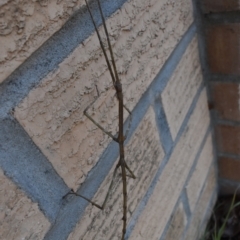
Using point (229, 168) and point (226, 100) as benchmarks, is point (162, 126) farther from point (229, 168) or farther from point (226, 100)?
point (229, 168)

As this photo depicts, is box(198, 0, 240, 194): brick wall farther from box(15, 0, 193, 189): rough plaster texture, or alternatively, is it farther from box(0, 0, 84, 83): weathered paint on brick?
box(0, 0, 84, 83): weathered paint on brick

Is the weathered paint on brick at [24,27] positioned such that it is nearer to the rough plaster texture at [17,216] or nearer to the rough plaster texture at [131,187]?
the rough plaster texture at [17,216]

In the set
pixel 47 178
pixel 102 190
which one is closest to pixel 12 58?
pixel 47 178

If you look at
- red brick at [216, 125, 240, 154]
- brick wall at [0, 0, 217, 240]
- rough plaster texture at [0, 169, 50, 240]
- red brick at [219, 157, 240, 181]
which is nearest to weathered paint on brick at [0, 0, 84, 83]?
brick wall at [0, 0, 217, 240]

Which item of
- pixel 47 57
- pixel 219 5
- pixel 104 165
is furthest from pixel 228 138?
pixel 47 57

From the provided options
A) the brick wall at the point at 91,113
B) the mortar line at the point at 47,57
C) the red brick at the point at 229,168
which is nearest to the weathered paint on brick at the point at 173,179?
the brick wall at the point at 91,113

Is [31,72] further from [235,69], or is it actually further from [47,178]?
[235,69]
